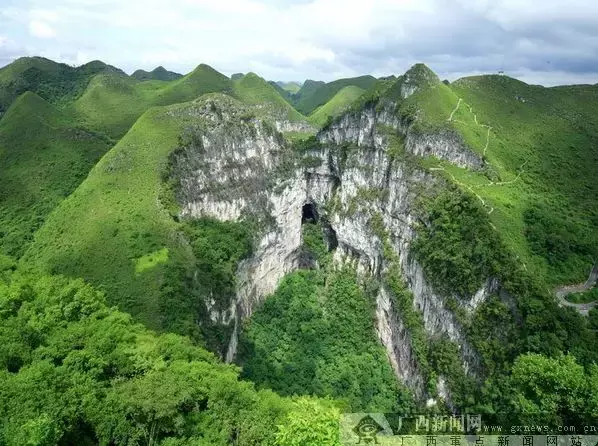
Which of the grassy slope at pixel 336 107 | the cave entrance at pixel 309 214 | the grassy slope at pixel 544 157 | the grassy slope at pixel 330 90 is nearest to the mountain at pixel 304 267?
A: the grassy slope at pixel 544 157

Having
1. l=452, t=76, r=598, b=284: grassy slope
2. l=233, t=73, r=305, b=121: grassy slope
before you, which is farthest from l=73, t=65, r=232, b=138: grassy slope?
l=452, t=76, r=598, b=284: grassy slope

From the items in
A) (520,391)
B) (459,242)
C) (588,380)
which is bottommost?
(520,391)

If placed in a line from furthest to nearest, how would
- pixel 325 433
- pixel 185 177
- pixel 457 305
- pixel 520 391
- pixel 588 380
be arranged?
pixel 185 177
pixel 457 305
pixel 520 391
pixel 588 380
pixel 325 433

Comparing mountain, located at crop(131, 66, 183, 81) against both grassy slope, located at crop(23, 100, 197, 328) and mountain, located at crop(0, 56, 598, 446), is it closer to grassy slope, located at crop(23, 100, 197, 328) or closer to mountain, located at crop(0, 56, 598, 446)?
mountain, located at crop(0, 56, 598, 446)

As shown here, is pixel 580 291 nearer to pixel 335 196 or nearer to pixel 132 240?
pixel 335 196

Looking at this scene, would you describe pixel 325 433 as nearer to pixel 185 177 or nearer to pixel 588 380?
pixel 588 380

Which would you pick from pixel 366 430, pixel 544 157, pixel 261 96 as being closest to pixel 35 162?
pixel 261 96

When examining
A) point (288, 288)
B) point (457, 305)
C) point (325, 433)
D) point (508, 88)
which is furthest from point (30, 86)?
point (325, 433)

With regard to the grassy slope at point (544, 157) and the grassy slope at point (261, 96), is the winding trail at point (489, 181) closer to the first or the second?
the grassy slope at point (544, 157)
